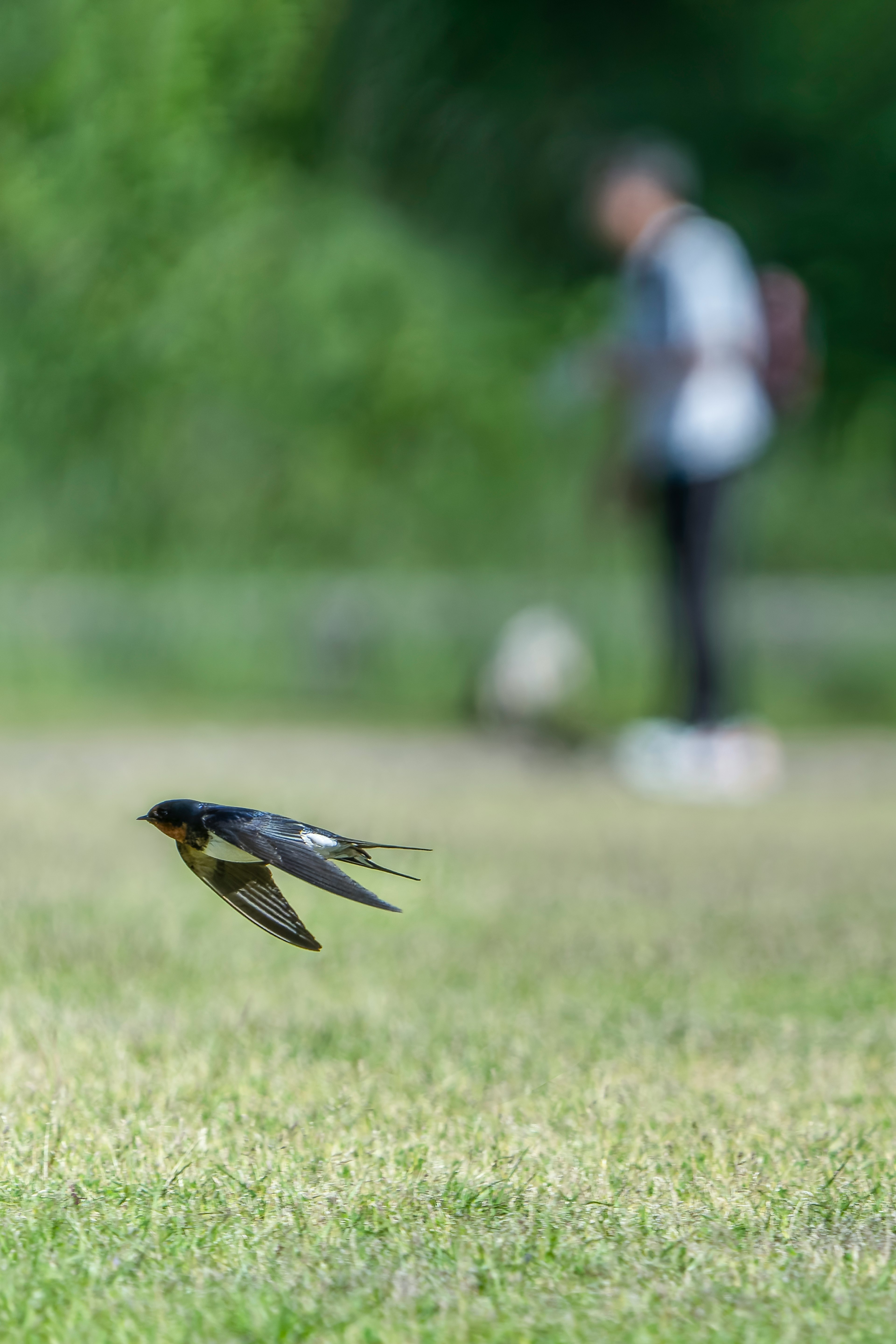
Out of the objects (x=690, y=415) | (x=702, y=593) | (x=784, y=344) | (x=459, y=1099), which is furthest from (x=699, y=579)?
(x=459, y=1099)

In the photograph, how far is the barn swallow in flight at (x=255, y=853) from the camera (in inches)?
73.3

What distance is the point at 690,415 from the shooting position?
587 centimetres

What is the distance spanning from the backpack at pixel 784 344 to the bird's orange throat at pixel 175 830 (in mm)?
4323

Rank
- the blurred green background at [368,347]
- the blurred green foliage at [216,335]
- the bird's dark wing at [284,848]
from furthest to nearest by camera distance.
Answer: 1. the blurred green foliage at [216,335]
2. the blurred green background at [368,347]
3. the bird's dark wing at [284,848]

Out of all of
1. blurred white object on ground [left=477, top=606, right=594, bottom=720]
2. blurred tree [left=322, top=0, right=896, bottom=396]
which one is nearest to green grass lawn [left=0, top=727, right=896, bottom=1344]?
blurred white object on ground [left=477, top=606, right=594, bottom=720]

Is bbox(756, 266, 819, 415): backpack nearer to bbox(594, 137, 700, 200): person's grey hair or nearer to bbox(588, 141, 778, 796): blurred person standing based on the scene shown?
bbox(588, 141, 778, 796): blurred person standing

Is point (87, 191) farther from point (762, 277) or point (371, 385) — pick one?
point (762, 277)

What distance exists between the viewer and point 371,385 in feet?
28.9

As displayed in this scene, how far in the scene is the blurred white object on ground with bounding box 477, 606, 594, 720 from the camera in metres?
7.56

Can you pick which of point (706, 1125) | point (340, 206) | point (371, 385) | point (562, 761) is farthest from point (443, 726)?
point (706, 1125)

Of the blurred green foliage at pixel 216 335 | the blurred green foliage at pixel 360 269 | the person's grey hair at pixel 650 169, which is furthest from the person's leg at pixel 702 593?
the blurred green foliage at pixel 216 335

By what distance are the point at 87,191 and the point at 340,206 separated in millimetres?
1181

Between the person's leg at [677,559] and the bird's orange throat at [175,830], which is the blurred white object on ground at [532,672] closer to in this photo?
the person's leg at [677,559]

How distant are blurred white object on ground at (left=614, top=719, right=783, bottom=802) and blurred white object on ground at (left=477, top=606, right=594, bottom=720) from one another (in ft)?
5.00
